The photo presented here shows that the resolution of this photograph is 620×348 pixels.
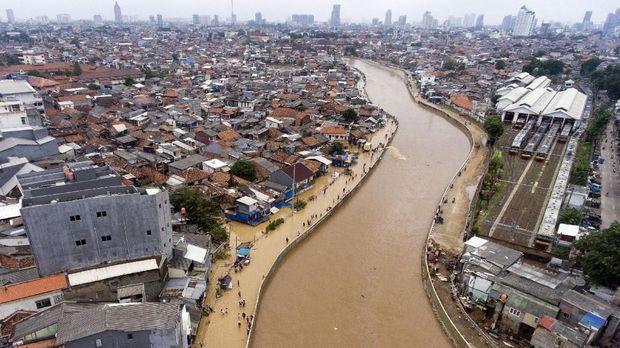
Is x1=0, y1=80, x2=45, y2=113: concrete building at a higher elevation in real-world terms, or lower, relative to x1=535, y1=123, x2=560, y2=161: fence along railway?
higher

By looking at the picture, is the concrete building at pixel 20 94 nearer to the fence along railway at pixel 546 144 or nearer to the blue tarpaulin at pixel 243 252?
the blue tarpaulin at pixel 243 252

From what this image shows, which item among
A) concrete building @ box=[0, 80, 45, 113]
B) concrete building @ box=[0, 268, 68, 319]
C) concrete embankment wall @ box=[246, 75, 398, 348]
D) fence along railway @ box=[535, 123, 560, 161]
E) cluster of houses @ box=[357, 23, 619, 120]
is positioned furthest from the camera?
cluster of houses @ box=[357, 23, 619, 120]

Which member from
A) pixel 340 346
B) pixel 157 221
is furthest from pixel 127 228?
pixel 340 346

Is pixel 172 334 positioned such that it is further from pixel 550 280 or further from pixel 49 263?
pixel 550 280

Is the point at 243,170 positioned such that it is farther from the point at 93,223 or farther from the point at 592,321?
the point at 592,321

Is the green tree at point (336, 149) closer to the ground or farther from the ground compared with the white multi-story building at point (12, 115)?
closer to the ground

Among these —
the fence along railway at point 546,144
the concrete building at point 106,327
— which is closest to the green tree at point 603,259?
the concrete building at point 106,327

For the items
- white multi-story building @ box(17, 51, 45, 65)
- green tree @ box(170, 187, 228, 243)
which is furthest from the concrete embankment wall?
white multi-story building @ box(17, 51, 45, 65)

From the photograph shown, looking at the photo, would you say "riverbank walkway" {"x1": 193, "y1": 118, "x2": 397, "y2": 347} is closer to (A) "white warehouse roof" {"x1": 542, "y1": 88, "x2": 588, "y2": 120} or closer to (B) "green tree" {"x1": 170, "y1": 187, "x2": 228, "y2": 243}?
(B) "green tree" {"x1": 170, "y1": 187, "x2": 228, "y2": 243}
